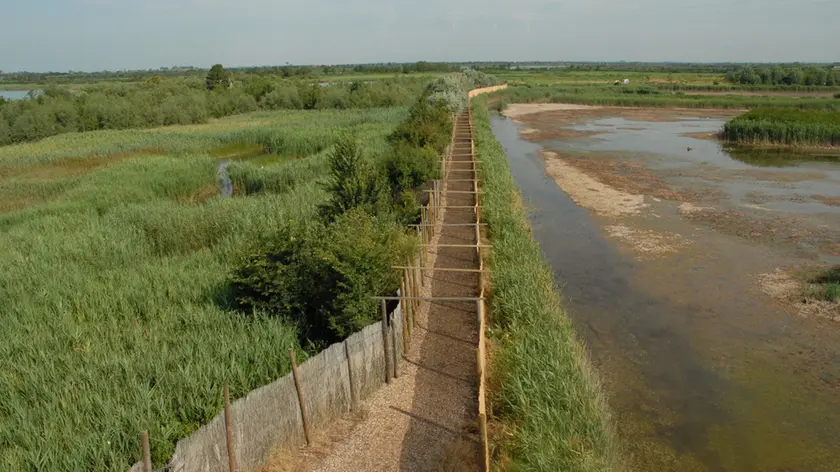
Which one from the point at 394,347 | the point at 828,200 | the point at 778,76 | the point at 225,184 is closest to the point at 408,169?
the point at 394,347

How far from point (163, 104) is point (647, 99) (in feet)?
190

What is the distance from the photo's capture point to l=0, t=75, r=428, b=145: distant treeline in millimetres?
52281

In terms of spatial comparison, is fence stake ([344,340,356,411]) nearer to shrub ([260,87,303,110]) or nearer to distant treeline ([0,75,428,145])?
distant treeline ([0,75,428,145])

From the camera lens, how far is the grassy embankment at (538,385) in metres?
7.00

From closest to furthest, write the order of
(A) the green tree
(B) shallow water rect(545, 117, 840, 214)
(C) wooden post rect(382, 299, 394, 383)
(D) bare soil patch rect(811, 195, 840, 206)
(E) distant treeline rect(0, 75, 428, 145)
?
(C) wooden post rect(382, 299, 394, 383) → (D) bare soil patch rect(811, 195, 840, 206) → (B) shallow water rect(545, 117, 840, 214) → (E) distant treeline rect(0, 75, 428, 145) → (A) the green tree

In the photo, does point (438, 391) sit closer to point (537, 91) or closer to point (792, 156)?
point (792, 156)

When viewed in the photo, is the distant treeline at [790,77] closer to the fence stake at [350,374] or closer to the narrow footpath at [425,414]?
the narrow footpath at [425,414]

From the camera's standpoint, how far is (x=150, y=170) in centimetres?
2683

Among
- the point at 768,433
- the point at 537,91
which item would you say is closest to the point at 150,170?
the point at 768,433

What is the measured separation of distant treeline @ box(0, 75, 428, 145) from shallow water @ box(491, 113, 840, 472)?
52984 mm

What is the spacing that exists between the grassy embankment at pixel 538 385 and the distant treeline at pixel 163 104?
5545cm

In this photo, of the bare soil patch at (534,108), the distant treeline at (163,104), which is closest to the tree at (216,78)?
the distant treeline at (163,104)

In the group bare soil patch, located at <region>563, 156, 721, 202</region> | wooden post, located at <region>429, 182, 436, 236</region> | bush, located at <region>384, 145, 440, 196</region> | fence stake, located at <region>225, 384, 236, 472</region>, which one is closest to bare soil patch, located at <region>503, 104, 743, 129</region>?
bare soil patch, located at <region>563, 156, 721, 202</region>

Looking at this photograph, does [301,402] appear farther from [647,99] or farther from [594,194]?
[647,99]
